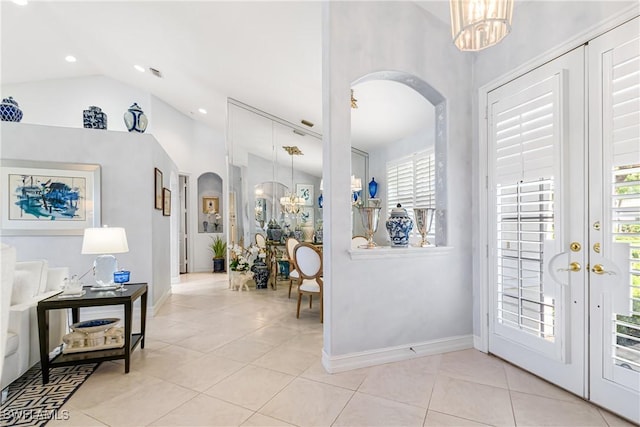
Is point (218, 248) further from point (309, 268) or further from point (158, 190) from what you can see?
point (309, 268)

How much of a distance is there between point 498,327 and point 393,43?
257 cm

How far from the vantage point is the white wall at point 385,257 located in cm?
260

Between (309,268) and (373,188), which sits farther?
(373,188)

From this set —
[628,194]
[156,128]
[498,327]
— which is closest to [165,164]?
[156,128]

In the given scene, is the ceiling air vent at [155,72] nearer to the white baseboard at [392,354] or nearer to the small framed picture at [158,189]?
the small framed picture at [158,189]

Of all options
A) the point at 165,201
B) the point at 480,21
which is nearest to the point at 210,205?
the point at 165,201

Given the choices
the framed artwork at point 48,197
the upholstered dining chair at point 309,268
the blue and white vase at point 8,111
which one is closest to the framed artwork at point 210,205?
the framed artwork at point 48,197

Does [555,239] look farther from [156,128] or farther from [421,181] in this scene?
[156,128]

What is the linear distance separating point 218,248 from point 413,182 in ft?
17.4

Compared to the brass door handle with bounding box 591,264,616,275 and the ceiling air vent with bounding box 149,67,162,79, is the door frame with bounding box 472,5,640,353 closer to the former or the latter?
the brass door handle with bounding box 591,264,616,275

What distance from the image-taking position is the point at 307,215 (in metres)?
7.21

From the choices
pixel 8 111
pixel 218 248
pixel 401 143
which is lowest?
pixel 218 248

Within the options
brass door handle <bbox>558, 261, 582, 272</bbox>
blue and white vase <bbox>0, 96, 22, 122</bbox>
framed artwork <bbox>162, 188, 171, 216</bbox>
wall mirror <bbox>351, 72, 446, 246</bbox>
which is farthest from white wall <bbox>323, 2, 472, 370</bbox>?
blue and white vase <bbox>0, 96, 22, 122</bbox>

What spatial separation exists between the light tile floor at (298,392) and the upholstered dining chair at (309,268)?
79 centimetres
